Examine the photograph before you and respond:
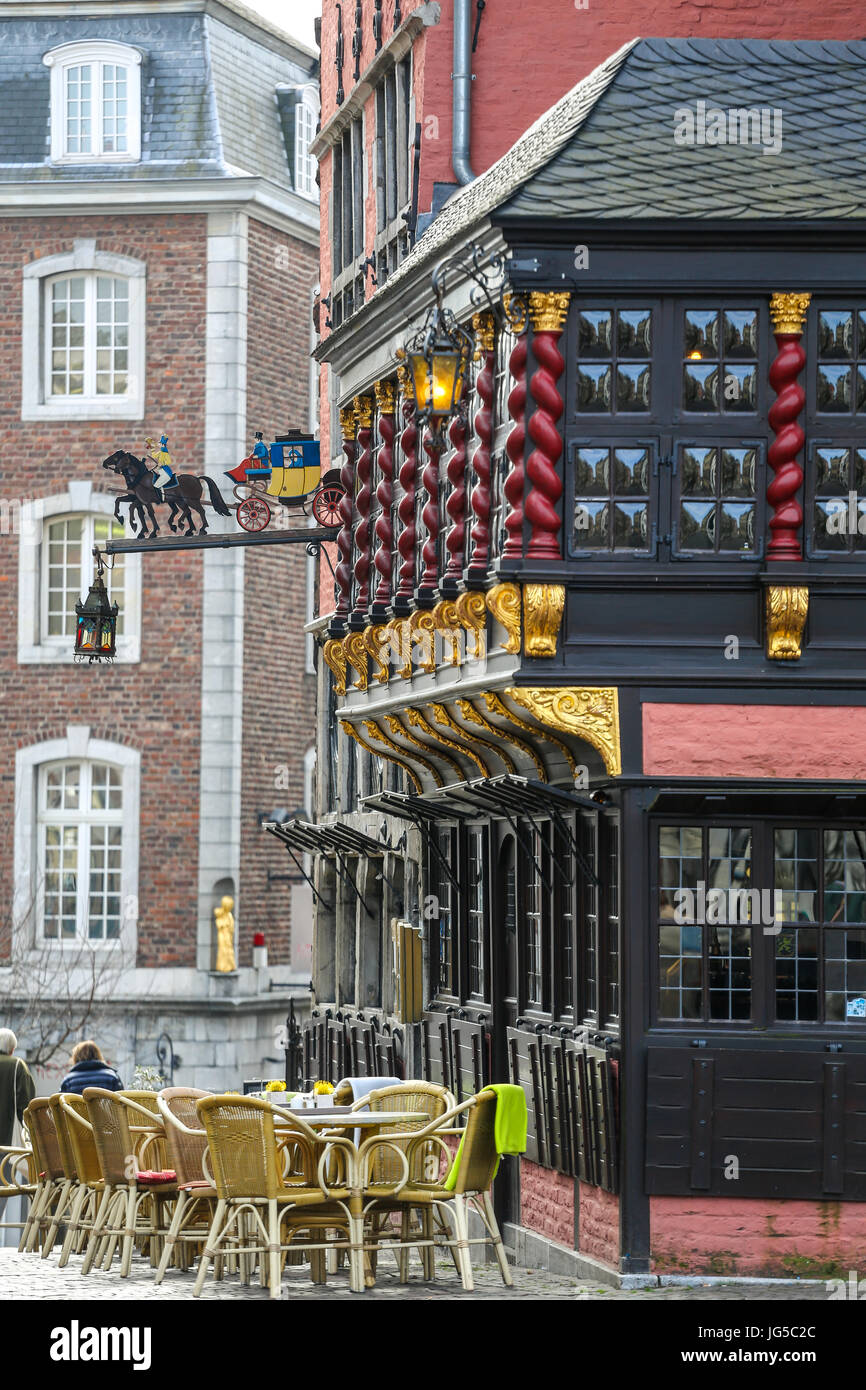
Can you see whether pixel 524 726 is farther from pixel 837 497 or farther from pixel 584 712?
pixel 837 497

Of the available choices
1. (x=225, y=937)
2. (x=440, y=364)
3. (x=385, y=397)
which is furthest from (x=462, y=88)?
(x=225, y=937)

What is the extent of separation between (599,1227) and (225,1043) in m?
18.4

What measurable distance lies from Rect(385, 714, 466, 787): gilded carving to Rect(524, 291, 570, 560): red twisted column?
4.05 metres

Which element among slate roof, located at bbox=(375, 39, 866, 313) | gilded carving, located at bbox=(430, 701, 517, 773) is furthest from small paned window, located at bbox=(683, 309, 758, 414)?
gilded carving, located at bbox=(430, 701, 517, 773)

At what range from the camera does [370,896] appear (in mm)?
25719

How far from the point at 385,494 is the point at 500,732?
3.82 metres

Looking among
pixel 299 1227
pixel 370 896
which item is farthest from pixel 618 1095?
pixel 370 896

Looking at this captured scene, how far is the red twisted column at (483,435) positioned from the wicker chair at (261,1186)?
4013mm

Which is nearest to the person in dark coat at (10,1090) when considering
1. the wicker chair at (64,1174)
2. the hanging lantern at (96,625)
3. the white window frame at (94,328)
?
the wicker chair at (64,1174)

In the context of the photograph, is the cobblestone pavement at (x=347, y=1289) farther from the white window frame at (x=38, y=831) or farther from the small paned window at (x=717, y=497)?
the white window frame at (x=38, y=831)

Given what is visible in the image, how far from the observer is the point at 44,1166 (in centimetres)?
1669

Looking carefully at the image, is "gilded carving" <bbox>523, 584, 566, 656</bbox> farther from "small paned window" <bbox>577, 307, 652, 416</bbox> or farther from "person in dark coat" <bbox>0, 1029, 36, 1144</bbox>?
"person in dark coat" <bbox>0, 1029, 36, 1144</bbox>

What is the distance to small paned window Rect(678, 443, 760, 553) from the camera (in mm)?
14969

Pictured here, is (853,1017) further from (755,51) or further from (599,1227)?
(755,51)
